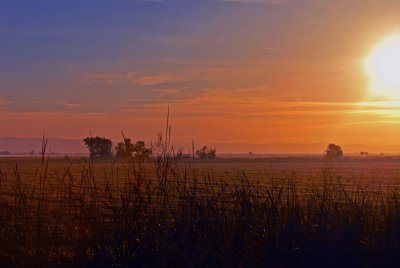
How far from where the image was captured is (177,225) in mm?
10180

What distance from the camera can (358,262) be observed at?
33.2 ft

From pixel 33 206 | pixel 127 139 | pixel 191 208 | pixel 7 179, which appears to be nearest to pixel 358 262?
pixel 191 208

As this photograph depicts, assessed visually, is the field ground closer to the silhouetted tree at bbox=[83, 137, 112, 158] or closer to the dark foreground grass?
the dark foreground grass

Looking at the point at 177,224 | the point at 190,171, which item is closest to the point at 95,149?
the point at 190,171

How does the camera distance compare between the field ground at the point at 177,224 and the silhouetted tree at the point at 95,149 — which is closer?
the field ground at the point at 177,224

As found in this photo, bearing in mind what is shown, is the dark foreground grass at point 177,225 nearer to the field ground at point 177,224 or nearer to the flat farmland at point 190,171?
the field ground at point 177,224

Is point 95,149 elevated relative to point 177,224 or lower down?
elevated

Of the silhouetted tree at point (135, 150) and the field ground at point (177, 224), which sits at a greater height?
the silhouetted tree at point (135, 150)

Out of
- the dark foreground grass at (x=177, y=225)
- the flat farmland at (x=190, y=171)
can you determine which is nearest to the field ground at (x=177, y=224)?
the dark foreground grass at (x=177, y=225)

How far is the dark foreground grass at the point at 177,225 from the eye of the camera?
9.72 meters

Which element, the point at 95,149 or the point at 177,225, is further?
the point at 95,149

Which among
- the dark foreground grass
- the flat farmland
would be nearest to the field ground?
the dark foreground grass

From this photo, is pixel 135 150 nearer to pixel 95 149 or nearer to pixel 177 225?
pixel 177 225

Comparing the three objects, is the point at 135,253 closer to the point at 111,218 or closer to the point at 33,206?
the point at 111,218
